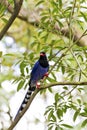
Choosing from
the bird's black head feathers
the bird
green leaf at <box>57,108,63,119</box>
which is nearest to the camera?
green leaf at <box>57,108,63,119</box>

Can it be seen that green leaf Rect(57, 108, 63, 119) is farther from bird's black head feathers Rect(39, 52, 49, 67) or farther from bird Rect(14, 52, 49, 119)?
bird's black head feathers Rect(39, 52, 49, 67)

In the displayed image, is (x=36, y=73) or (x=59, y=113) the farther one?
(x=36, y=73)

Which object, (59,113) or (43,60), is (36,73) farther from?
(59,113)

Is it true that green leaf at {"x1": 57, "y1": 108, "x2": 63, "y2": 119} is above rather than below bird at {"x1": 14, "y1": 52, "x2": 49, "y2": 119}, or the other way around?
below

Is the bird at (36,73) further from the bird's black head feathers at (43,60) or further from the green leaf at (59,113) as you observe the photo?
the green leaf at (59,113)

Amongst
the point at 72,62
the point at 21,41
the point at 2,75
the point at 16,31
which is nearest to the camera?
the point at 72,62

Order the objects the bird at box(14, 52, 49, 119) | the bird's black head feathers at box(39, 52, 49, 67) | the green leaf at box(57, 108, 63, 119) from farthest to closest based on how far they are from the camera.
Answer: the bird's black head feathers at box(39, 52, 49, 67) → the bird at box(14, 52, 49, 119) → the green leaf at box(57, 108, 63, 119)

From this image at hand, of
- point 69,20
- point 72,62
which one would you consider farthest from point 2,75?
point 69,20

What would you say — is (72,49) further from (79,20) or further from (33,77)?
(33,77)

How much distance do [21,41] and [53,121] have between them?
11.8 feet

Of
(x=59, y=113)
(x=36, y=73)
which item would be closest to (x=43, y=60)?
(x=36, y=73)

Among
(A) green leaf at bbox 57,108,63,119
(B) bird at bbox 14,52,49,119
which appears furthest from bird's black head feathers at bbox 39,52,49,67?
(A) green leaf at bbox 57,108,63,119

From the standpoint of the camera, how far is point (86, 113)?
2422mm

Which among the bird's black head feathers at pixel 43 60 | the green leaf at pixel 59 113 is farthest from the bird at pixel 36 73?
the green leaf at pixel 59 113
